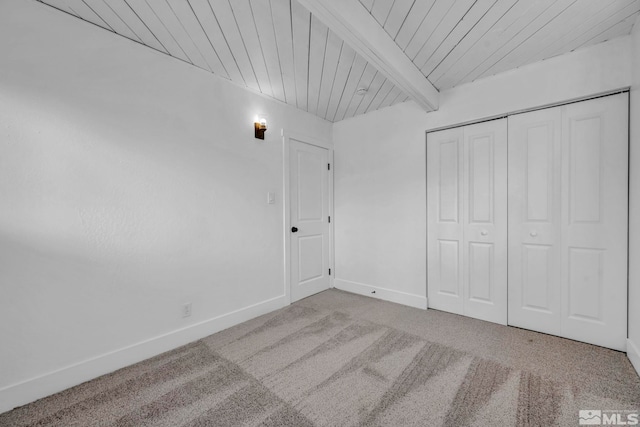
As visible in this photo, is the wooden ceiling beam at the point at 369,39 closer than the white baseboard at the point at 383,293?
Yes

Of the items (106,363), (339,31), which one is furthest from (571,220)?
(106,363)

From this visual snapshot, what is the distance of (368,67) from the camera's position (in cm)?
238

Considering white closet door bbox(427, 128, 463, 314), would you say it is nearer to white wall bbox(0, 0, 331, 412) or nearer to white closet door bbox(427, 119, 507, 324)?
white closet door bbox(427, 119, 507, 324)

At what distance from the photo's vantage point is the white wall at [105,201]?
5.27 ft

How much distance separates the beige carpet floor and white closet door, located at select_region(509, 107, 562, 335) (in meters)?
0.24

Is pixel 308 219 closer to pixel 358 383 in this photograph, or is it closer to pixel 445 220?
pixel 445 220

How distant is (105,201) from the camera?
1.91 meters

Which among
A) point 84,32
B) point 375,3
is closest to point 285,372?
point 375,3

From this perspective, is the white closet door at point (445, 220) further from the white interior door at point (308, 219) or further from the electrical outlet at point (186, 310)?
the electrical outlet at point (186, 310)

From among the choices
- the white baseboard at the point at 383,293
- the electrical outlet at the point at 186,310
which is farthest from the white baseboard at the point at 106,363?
the white baseboard at the point at 383,293

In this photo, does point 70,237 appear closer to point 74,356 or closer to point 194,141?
point 74,356

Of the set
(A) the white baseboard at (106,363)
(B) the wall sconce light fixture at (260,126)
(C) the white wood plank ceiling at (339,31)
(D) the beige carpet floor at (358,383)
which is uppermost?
(C) the white wood plank ceiling at (339,31)

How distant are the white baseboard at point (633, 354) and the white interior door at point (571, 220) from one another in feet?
0.36

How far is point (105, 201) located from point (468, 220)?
3.32 m
